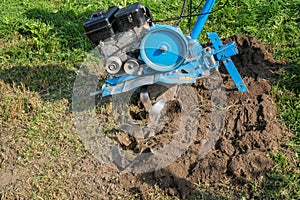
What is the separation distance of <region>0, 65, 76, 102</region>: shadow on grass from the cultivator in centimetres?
84

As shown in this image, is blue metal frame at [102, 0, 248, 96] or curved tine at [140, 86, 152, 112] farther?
curved tine at [140, 86, 152, 112]

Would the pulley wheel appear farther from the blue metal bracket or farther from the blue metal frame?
the blue metal bracket

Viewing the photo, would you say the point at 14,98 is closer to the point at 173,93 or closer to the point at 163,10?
the point at 173,93

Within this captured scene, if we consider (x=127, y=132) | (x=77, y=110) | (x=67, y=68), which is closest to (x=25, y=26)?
(x=67, y=68)

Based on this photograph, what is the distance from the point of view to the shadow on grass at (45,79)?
17.5 feet

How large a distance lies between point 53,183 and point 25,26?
A: 2667mm

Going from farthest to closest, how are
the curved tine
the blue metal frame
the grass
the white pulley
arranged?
1. the curved tine
2. the white pulley
3. the blue metal frame
4. the grass

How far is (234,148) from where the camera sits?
437 cm

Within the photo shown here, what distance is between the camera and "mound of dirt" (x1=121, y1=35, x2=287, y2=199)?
13.5 ft

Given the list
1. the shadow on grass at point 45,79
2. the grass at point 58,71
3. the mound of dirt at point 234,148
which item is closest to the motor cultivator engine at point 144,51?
the mound of dirt at point 234,148

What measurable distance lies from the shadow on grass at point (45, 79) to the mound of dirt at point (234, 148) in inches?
59.2

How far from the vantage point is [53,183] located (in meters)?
4.26

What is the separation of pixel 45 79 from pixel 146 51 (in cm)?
155

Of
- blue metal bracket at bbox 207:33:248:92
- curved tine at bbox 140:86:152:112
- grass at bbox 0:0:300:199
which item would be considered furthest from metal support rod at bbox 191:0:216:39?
grass at bbox 0:0:300:199
